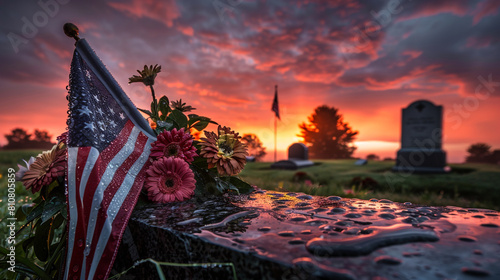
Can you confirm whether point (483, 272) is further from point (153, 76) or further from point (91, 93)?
point (153, 76)

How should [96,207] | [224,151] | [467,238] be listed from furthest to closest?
1. [224,151]
2. [96,207]
3. [467,238]

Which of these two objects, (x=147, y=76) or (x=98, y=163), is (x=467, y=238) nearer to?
(x=98, y=163)

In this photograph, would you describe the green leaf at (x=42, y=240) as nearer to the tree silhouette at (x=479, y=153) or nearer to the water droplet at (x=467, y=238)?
the water droplet at (x=467, y=238)

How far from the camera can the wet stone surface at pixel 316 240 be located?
0.59 m

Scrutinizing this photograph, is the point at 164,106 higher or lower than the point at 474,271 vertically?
higher

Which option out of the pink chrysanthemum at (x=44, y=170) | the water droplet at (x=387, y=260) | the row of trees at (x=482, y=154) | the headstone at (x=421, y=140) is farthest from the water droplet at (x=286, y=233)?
the row of trees at (x=482, y=154)

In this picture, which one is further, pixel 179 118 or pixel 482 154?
pixel 482 154

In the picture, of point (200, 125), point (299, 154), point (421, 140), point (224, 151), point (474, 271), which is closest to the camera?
point (474, 271)

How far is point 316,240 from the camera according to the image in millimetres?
724

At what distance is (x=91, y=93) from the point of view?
54.3 inches

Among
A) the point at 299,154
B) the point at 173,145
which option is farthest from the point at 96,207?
the point at 299,154

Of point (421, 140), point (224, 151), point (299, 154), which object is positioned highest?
point (421, 140)

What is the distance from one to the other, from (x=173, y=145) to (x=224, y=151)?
288mm

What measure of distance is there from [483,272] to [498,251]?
0.15 m
